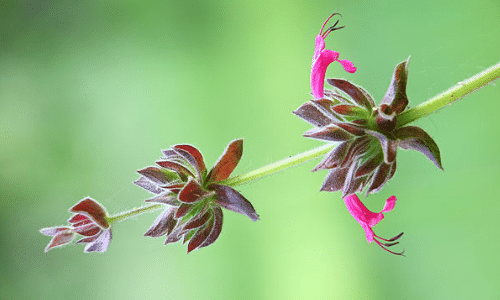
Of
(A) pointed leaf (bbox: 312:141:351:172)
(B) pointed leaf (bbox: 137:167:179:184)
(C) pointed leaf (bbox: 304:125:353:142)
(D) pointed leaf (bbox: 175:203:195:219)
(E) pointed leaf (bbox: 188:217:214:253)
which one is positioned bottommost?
(E) pointed leaf (bbox: 188:217:214:253)

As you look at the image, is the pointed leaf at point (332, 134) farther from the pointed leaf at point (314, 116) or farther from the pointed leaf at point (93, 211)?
the pointed leaf at point (93, 211)

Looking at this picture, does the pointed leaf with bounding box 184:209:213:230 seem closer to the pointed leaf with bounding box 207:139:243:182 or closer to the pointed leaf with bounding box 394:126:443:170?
the pointed leaf with bounding box 207:139:243:182

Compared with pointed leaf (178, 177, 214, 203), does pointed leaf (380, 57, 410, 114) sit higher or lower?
higher

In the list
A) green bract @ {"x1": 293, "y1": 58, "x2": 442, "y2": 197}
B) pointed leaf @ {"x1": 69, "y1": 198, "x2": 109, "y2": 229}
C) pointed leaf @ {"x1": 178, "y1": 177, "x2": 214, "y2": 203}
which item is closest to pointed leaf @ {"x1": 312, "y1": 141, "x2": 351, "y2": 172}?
green bract @ {"x1": 293, "y1": 58, "x2": 442, "y2": 197}

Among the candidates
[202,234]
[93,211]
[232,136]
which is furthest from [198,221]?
[232,136]

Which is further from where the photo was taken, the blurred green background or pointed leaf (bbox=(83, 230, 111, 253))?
the blurred green background

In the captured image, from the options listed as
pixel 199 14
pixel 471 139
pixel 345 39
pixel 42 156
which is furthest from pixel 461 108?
pixel 42 156

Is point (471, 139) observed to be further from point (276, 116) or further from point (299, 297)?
point (299, 297)
